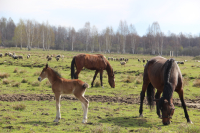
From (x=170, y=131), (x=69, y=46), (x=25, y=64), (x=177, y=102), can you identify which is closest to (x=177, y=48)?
(x=69, y=46)

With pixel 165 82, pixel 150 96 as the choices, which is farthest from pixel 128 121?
pixel 165 82

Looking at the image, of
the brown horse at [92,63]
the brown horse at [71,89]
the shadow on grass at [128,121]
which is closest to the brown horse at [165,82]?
the shadow on grass at [128,121]

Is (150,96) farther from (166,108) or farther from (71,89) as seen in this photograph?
(71,89)

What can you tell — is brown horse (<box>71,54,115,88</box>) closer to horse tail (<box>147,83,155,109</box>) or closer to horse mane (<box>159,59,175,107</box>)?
horse tail (<box>147,83,155,109</box>)

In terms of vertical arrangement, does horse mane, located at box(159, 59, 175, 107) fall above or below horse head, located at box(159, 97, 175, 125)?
above

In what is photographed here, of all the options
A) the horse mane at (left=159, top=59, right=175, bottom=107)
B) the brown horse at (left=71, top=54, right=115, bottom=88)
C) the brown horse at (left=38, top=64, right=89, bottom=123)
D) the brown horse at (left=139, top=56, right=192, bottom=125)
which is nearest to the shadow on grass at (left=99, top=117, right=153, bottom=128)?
the brown horse at (left=139, top=56, right=192, bottom=125)

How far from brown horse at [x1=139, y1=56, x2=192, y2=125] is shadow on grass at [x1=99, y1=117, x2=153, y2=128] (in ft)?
1.92

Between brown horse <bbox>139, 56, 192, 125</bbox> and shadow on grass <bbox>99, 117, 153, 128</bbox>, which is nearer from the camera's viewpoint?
brown horse <bbox>139, 56, 192, 125</bbox>

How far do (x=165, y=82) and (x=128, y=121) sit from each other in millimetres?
2159

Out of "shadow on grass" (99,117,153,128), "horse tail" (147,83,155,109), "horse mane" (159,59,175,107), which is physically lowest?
"shadow on grass" (99,117,153,128)

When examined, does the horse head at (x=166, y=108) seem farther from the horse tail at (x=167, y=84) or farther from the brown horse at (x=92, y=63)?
the brown horse at (x=92, y=63)

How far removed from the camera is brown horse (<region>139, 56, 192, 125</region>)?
235 inches

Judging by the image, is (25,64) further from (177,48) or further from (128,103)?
(177,48)

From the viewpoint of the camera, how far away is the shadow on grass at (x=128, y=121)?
6861 mm
